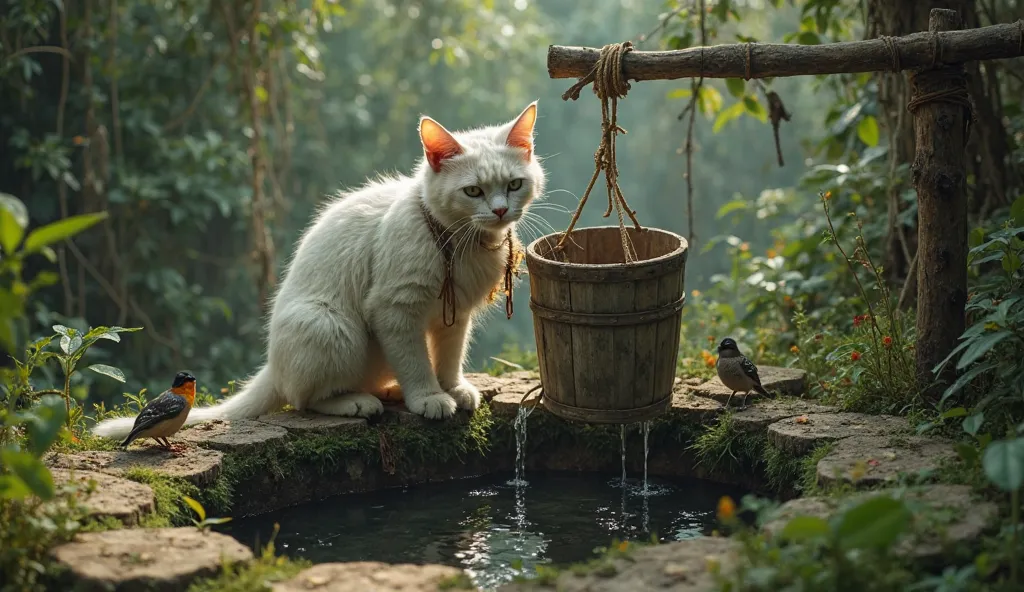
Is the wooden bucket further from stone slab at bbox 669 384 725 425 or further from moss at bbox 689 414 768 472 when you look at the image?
stone slab at bbox 669 384 725 425

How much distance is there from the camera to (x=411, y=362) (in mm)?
4664

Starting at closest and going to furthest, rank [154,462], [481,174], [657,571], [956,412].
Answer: [657,571]
[956,412]
[154,462]
[481,174]

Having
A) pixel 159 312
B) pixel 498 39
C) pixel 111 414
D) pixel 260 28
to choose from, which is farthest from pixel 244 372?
pixel 498 39

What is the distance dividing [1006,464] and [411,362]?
2715 millimetres

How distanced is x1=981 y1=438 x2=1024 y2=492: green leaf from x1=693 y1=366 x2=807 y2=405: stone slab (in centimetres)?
→ 218

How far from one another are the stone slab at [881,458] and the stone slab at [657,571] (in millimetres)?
663

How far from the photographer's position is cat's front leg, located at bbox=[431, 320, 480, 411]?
4906mm

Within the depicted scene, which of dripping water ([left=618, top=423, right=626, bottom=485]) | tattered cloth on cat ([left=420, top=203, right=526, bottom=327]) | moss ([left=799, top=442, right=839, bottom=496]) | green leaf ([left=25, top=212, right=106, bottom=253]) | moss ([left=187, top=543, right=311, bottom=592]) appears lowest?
dripping water ([left=618, top=423, right=626, bottom=485])

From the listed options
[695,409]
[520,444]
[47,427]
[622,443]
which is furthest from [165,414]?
[695,409]

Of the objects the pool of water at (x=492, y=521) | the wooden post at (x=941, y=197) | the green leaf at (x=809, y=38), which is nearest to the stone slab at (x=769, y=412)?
the pool of water at (x=492, y=521)

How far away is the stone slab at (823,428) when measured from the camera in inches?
165

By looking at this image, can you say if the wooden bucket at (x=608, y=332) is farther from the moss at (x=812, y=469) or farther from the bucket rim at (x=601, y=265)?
the moss at (x=812, y=469)

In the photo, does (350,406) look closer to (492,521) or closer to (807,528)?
(492,521)

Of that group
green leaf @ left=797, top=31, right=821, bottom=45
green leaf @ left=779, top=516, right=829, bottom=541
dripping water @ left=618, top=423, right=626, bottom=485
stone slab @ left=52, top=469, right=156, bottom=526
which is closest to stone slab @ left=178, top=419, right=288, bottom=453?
stone slab @ left=52, top=469, right=156, bottom=526
